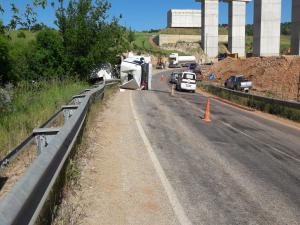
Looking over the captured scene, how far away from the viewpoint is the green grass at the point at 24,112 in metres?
10.4

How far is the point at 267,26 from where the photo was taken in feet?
226

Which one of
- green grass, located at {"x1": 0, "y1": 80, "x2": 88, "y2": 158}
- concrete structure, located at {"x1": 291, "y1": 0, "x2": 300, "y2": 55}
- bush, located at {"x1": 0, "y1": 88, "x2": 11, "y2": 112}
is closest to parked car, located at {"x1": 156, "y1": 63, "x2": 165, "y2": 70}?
concrete structure, located at {"x1": 291, "y1": 0, "x2": 300, "y2": 55}

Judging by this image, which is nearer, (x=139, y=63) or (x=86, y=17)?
(x=86, y=17)

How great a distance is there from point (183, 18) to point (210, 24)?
71.1 meters

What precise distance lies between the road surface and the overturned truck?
30.6 metres

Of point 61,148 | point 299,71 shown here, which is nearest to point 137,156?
point 61,148

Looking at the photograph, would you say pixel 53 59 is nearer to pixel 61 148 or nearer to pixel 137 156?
pixel 137 156

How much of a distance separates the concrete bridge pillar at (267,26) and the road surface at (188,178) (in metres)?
55.4

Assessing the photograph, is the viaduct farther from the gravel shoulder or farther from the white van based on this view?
the gravel shoulder

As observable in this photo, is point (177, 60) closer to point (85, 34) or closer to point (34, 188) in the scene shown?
point (85, 34)

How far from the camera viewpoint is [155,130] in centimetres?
1555

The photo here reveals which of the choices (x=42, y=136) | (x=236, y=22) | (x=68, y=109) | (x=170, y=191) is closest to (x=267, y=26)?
(x=236, y=22)

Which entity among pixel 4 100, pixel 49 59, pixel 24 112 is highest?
pixel 49 59

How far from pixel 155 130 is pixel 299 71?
1457 inches
